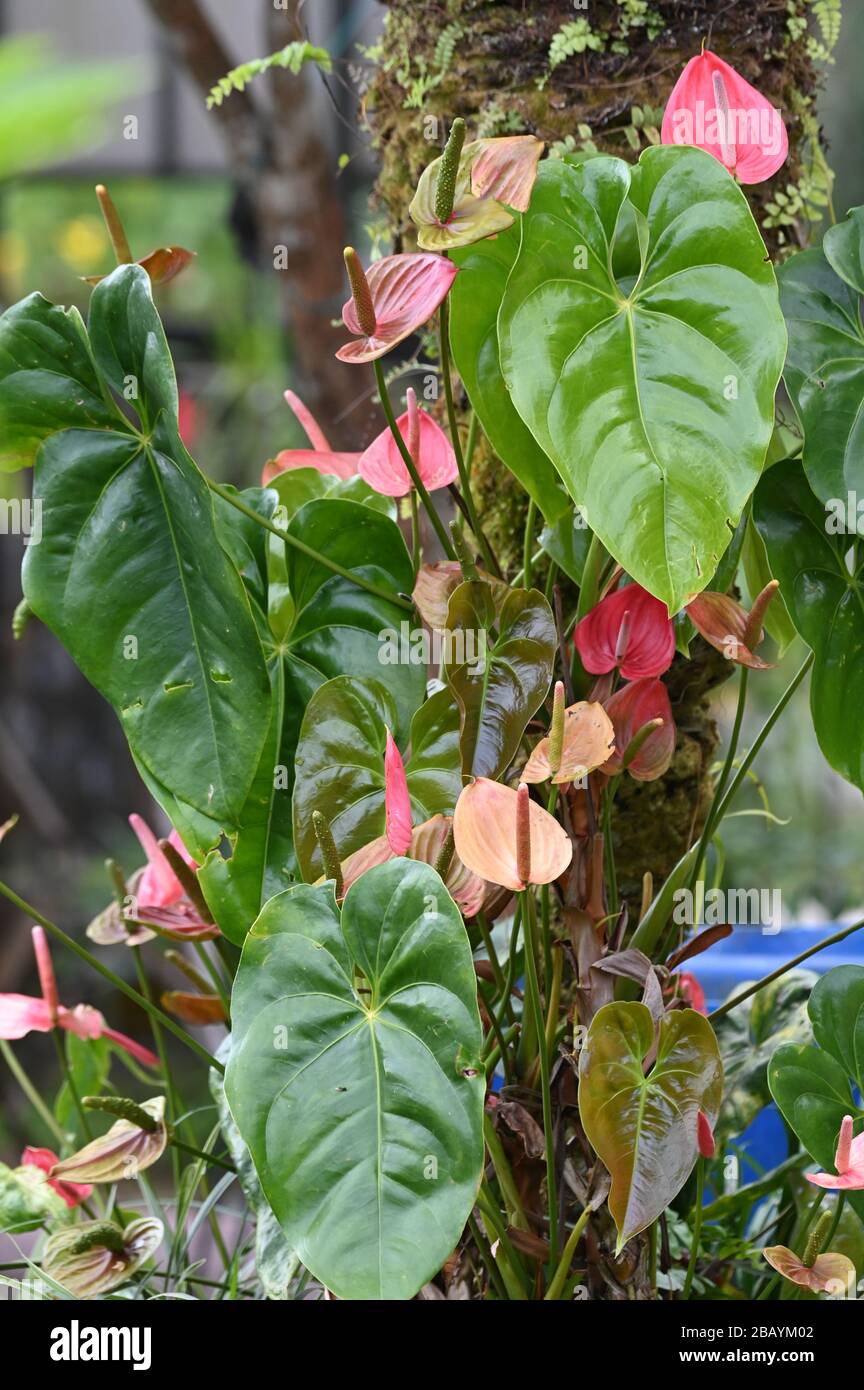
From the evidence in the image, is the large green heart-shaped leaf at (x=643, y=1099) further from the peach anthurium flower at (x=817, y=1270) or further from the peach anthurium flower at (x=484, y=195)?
the peach anthurium flower at (x=484, y=195)

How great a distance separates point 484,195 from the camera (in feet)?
2.15

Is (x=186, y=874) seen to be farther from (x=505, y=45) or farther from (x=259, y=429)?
(x=259, y=429)

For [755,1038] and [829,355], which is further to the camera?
[755,1038]

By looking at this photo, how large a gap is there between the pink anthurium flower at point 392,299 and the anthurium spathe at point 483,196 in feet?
0.06

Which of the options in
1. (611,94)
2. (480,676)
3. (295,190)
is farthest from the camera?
(295,190)

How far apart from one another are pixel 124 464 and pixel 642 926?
43 cm

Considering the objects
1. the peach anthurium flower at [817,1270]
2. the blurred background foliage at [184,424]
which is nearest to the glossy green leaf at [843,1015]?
the peach anthurium flower at [817,1270]

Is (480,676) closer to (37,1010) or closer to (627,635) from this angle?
(627,635)

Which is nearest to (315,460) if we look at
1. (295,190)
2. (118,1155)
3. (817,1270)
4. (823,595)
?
(823,595)

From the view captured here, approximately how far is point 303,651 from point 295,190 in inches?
48.3

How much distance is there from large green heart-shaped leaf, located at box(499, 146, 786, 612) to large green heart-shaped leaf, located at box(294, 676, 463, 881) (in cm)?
18

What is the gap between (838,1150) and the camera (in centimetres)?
69

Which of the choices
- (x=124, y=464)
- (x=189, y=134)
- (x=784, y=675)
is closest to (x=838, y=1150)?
(x=124, y=464)

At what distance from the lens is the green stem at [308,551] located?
721 millimetres
